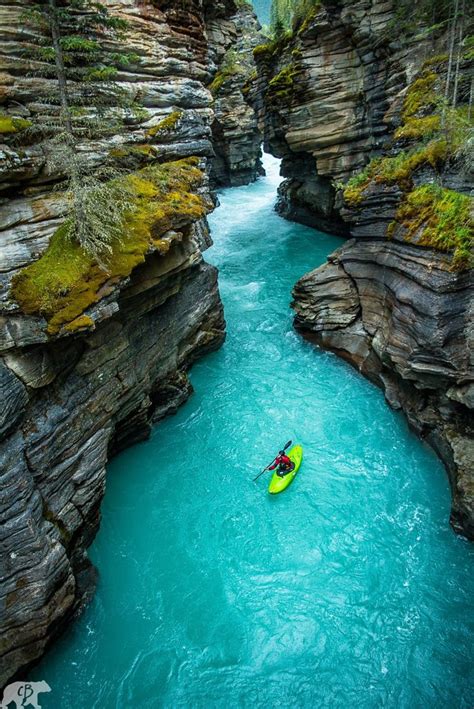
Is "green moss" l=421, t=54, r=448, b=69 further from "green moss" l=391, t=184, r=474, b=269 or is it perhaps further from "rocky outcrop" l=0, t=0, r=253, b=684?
"rocky outcrop" l=0, t=0, r=253, b=684

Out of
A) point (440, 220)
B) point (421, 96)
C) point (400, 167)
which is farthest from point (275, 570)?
point (421, 96)

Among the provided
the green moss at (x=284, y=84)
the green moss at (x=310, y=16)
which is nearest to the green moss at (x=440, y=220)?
the green moss at (x=284, y=84)

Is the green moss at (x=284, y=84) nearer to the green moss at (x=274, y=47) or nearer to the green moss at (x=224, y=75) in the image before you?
the green moss at (x=274, y=47)

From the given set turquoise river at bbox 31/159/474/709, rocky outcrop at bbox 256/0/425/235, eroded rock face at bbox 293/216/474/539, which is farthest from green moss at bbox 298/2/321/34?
turquoise river at bbox 31/159/474/709

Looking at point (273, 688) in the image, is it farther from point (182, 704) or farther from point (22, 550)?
point (22, 550)

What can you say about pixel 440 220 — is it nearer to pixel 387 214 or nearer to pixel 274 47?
pixel 387 214

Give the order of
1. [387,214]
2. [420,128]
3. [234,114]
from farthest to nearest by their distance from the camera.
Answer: [234,114] < [420,128] < [387,214]

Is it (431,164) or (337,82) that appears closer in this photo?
(431,164)

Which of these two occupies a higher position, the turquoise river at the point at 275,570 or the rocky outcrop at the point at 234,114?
the rocky outcrop at the point at 234,114

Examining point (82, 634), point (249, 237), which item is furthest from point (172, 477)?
point (249, 237)
